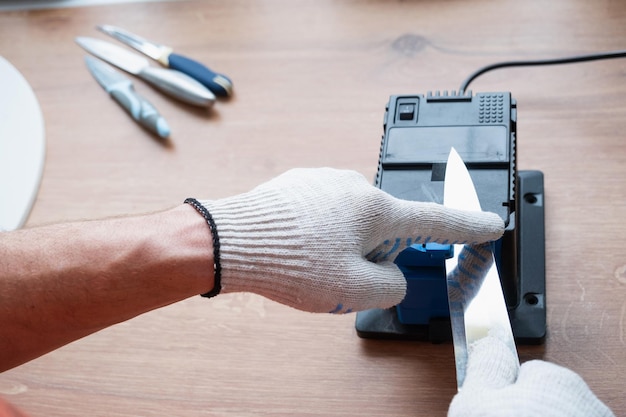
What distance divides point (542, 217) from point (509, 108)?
0.39 ft

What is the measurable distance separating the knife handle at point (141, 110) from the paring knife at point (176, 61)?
2.3 inches

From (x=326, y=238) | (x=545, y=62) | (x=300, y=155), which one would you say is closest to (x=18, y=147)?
(x=300, y=155)

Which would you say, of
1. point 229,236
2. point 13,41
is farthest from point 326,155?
point 13,41

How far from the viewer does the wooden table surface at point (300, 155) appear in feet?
2.18

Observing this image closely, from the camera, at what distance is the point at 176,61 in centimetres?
92

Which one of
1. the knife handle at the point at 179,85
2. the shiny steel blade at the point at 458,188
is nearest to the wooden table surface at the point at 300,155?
the knife handle at the point at 179,85

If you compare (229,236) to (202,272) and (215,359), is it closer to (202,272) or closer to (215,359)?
(202,272)

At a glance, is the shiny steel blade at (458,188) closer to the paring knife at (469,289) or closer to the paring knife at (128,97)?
the paring knife at (469,289)

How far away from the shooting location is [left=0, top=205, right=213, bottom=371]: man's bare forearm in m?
0.60

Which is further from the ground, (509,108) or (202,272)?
(509,108)

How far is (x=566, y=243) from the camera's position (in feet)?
2.35

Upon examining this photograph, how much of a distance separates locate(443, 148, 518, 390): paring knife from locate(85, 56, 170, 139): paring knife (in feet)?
1.25

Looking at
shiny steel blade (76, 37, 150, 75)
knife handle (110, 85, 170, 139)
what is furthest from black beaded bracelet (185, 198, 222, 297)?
shiny steel blade (76, 37, 150, 75)

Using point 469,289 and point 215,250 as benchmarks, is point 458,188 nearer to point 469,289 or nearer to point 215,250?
point 469,289
